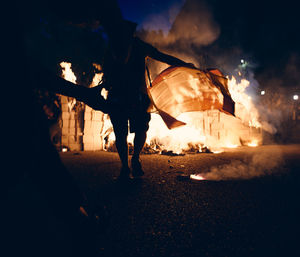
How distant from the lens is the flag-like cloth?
273 centimetres

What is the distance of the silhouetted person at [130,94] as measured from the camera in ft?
7.29

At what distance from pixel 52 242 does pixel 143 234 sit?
530 millimetres

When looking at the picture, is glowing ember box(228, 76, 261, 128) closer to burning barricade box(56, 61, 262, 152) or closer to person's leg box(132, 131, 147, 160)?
burning barricade box(56, 61, 262, 152)

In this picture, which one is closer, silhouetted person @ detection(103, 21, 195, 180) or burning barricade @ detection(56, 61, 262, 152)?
silhouetted person @ detection(103, 21, 195, 180)

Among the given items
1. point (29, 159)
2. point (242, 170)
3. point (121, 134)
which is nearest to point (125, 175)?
point (121, 134)

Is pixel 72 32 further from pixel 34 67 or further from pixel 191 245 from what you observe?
pixel 191 245

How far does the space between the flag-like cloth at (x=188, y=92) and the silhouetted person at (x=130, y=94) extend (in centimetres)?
34

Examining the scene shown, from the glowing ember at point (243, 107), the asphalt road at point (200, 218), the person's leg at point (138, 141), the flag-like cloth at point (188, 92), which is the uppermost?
Answer: the glowing ember at point (243, 107)

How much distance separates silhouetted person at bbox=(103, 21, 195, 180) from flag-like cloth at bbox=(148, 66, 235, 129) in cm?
34

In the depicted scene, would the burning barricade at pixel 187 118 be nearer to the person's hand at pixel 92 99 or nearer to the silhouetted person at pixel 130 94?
the silhouetted person at pixel 130 94

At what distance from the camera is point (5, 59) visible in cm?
76

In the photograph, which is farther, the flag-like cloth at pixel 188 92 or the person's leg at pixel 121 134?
the flag-like cloth at pixel 188 92

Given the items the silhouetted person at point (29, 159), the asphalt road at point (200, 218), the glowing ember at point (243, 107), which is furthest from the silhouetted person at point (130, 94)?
the glowing ember at point (243, 107)

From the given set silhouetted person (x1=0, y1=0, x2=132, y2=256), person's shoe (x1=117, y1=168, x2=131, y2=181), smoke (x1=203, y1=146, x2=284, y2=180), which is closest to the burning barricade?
person's shoe (x1=117, y1=168, x2=131, y2=181)
